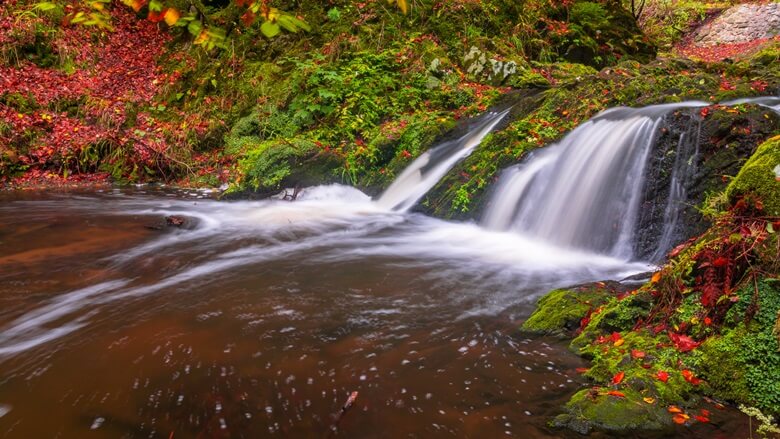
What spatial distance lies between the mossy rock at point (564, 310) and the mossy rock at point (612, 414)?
33.9 inches

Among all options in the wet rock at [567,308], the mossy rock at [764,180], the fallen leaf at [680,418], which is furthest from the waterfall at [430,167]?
the fallen leaf at [680,418]

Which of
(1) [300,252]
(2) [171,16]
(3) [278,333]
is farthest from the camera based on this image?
(1) [300,252]

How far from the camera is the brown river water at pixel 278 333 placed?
2.50m

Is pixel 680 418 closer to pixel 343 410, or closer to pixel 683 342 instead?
pixel 683 342

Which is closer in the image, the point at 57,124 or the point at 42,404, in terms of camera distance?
the point at 42,404

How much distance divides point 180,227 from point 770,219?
6.08m

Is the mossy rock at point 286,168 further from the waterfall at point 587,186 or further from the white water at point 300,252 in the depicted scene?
the waterfall at point 587,186

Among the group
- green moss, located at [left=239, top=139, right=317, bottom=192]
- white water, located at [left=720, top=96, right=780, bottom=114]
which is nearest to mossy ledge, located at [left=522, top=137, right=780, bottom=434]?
white water, located at [left=720, top=96, right=780, bottom=114]

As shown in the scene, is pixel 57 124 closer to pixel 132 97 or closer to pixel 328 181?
pixel 132 97

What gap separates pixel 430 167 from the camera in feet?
25.8

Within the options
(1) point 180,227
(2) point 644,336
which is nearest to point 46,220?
(1) point 180,227

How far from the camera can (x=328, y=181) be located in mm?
8375

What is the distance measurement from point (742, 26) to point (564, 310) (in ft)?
69.2

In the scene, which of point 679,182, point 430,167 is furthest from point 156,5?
point 430,167
